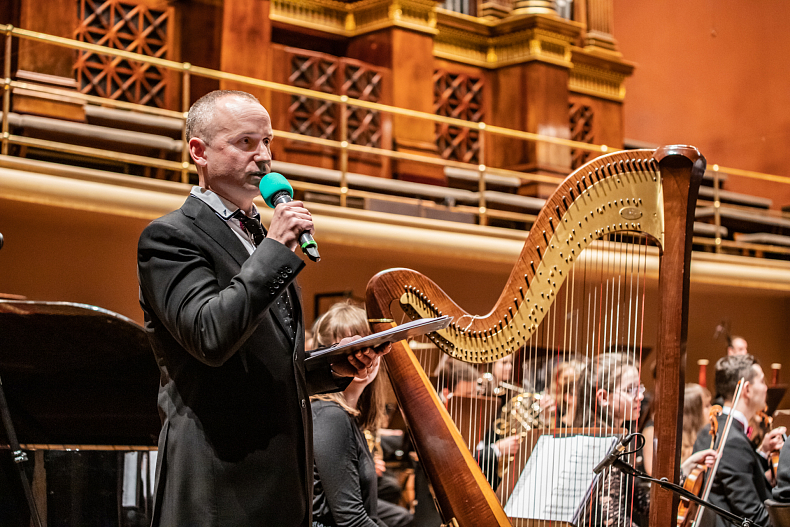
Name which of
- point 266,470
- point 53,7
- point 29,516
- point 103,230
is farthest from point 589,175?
point 53,7

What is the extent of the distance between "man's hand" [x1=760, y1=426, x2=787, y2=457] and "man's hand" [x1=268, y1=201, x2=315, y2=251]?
3.45m

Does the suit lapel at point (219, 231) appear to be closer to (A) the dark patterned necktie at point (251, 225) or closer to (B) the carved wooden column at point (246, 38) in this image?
(A) the dark patterned necktie at point (251, 225)

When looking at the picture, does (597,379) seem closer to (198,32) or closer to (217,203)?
(217,203)

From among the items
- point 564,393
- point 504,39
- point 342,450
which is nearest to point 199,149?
point 342,450

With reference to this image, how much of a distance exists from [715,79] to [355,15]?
205 inches

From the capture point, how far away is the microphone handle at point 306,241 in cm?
164

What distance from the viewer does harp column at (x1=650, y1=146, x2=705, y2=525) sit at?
8.38ft

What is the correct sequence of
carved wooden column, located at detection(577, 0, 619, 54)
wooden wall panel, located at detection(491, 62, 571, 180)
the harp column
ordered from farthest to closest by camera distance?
carved wooden column, located at detection(577, 0, 619, 54)
wooden wall panel, located at detection(491, 62, 571, 180)
the harp column

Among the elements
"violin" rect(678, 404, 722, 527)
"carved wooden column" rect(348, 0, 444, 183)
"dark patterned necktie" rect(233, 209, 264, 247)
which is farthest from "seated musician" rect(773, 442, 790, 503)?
"carved wooden column" rect(348, 0, 444, 183)

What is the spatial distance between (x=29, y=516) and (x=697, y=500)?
1658 millimetres

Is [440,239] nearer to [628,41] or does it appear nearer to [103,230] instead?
[103,230]

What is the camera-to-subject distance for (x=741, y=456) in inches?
165

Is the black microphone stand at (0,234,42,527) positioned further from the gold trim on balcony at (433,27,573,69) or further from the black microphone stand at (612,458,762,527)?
the gold trim on balcony at (433,27,573,69)

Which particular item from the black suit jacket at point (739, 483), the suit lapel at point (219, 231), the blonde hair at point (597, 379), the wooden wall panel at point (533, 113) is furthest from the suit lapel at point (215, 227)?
the wooden wall panel at point (533, 113)
